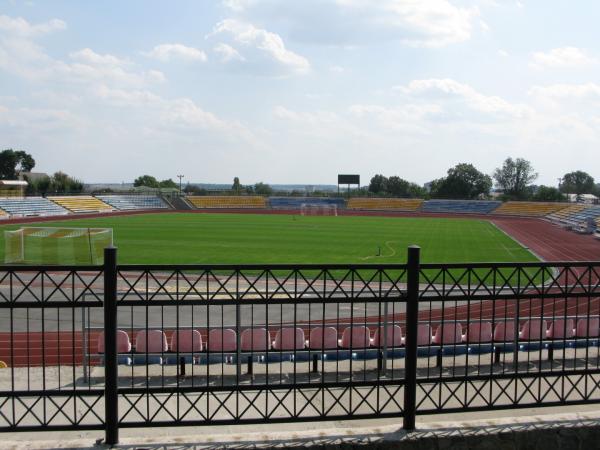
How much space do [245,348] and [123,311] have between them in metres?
9.37

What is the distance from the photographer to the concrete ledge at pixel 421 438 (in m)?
6.51

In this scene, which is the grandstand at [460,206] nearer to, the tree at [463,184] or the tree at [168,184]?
the tree at [463,184]

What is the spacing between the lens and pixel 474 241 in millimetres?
47719

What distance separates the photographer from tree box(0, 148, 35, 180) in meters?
131

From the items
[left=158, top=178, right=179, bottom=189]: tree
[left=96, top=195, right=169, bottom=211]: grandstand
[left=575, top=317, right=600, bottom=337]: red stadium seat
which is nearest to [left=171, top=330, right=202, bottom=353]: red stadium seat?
[left=575, top=317, right=600, bottom=337]: red stadium seat

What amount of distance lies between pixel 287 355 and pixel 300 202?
9949 cm

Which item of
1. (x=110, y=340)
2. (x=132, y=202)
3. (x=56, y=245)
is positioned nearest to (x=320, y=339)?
(x=110, y=340)

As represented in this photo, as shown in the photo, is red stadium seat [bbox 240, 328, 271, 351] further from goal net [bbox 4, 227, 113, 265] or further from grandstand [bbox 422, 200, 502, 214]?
grandstand [bbox 422, 200, 502, 214]

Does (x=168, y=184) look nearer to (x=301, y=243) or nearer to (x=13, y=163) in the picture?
(x=13, y=163)

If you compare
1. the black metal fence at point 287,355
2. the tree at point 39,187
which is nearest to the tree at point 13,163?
the tree at point 39,187

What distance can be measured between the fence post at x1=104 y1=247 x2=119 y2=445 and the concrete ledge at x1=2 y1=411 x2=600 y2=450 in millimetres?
236

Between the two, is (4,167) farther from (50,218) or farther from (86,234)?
(86,234)

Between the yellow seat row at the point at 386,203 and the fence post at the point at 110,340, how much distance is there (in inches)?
3886

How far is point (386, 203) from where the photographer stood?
352ft
